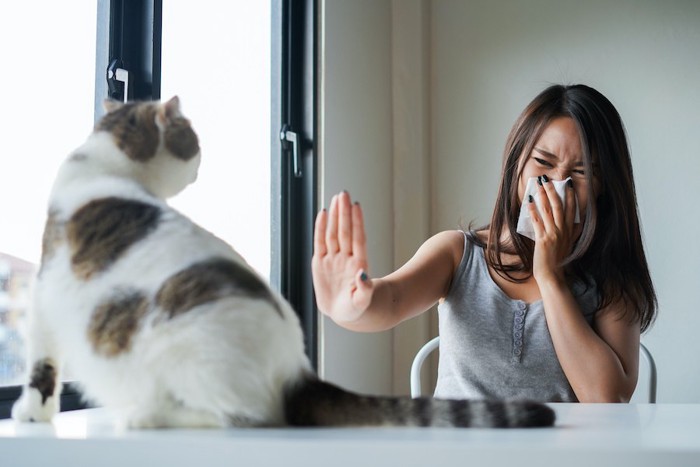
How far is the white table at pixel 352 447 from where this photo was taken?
40 cm

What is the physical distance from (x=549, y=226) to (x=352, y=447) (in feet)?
3.05

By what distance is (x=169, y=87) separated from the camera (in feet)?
5.56

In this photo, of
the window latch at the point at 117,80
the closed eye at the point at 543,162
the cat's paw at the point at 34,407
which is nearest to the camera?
the cat's paw at the point at 34,407

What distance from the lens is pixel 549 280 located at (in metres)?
1.27

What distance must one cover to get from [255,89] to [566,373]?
127cm

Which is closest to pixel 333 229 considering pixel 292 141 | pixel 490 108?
pixel 292 141

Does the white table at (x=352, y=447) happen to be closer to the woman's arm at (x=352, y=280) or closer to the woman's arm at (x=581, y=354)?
the woman's arm at (x=352, y=280)

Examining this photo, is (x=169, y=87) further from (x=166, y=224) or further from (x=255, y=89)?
(x=166, y=224)

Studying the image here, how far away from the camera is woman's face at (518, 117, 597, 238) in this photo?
1.31 m

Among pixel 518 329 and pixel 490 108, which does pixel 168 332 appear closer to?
pixel 518 329

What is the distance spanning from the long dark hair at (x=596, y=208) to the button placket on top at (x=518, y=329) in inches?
2.4

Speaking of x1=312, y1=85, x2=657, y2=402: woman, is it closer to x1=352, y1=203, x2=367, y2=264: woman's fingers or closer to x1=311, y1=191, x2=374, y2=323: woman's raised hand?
x1=311, y1=191, x2=374, y2=323: woman's raised hand

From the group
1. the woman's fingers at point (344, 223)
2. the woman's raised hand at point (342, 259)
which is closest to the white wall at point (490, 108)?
the woman's raised hand at point (342, 259)

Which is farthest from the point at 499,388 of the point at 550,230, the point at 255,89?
the point at 255,89
